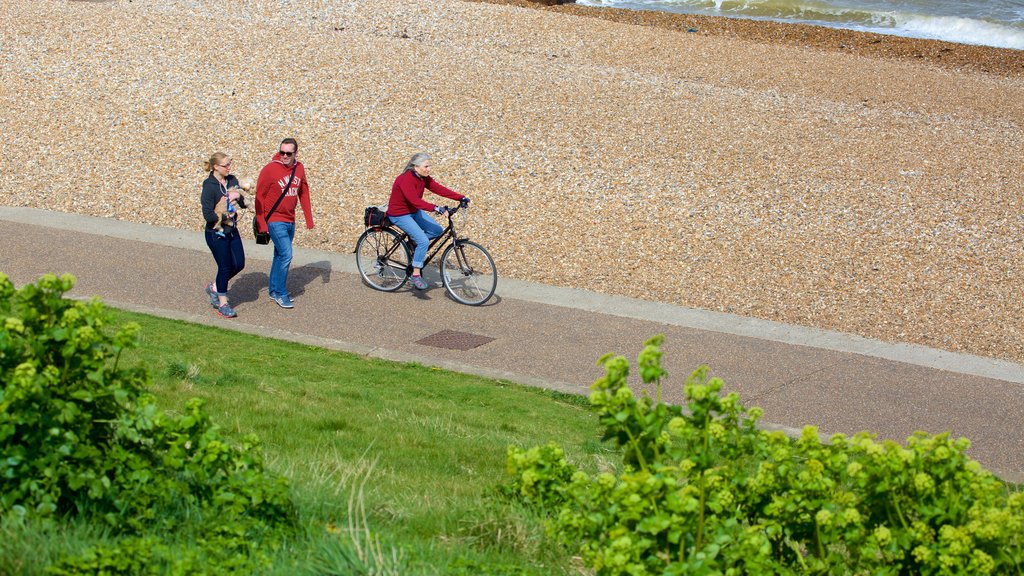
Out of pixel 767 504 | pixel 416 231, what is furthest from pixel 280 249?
pixel 767 504

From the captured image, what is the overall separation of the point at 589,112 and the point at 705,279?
20.4ft

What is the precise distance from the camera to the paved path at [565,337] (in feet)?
29.2

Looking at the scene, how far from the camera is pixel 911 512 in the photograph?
384 cm

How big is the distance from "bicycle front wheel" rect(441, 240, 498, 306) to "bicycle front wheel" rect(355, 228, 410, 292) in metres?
0.50

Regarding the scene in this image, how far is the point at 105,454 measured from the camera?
4074mm

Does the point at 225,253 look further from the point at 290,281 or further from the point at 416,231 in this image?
the point at 416,231

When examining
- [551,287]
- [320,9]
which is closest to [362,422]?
[551,287]

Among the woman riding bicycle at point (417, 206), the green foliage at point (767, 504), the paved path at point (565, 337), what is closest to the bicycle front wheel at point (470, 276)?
the paved path at point (565, 337)

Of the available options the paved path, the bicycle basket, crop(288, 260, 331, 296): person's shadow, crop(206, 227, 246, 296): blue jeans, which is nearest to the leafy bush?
the paved path

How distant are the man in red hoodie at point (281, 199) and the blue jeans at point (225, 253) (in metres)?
0.32

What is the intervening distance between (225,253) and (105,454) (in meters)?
6.63

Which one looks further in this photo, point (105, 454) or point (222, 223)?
point (222, 223)

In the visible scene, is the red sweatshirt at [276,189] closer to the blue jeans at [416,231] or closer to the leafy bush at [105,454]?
the blue jeans at [416,231]

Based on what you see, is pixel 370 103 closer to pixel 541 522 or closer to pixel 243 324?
pixel 243 324
